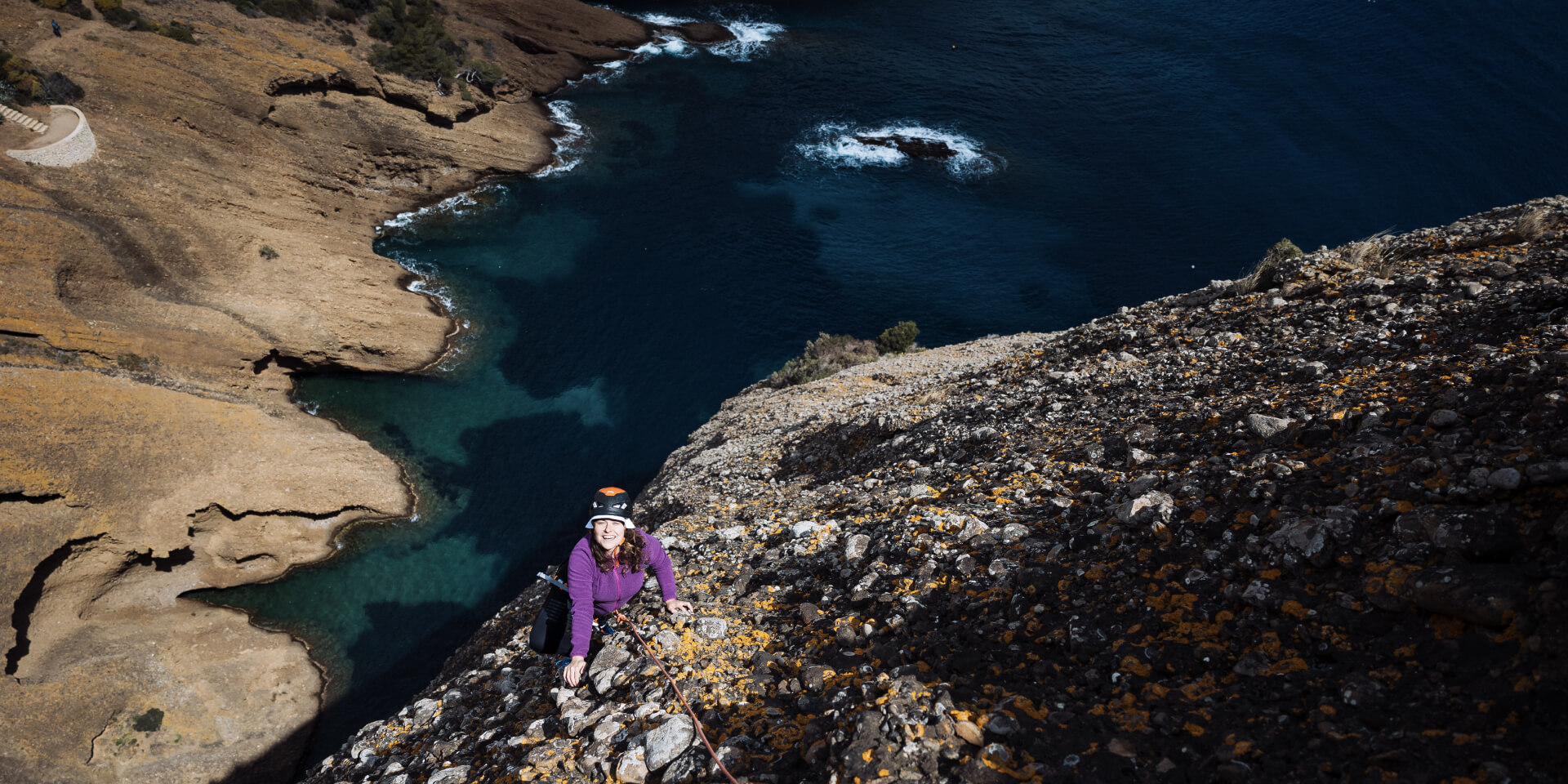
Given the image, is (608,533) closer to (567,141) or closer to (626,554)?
(626,554)

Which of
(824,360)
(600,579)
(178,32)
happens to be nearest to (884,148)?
(824,360)

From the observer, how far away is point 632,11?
65125mm

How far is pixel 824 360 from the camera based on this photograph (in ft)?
93.0

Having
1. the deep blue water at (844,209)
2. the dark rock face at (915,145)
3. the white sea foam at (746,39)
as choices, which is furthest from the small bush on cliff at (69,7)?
the dark rock face at (915,145)

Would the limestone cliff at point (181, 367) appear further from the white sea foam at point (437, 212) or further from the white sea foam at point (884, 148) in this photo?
the white sea foam at point (884, 148)

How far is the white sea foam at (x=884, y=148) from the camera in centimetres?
5031

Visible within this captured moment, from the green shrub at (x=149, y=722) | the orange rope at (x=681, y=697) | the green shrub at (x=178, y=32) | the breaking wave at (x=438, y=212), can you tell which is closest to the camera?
the orange rope at (x=681, y=697)

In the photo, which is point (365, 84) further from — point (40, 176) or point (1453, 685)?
point (1453, 685)

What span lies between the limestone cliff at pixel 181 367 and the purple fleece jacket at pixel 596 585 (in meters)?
18.7

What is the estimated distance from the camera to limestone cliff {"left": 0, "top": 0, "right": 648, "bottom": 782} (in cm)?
1881

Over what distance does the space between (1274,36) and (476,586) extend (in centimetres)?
7810

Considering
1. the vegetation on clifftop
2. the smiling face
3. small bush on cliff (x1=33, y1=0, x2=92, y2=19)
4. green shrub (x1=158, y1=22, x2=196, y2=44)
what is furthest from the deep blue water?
the smiling face

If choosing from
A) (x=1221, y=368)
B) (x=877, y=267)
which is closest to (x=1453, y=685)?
(x=1221, y=368)

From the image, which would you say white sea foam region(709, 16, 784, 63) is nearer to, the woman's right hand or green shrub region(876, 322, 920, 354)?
green shrub region(876, 322, 920, 354)
